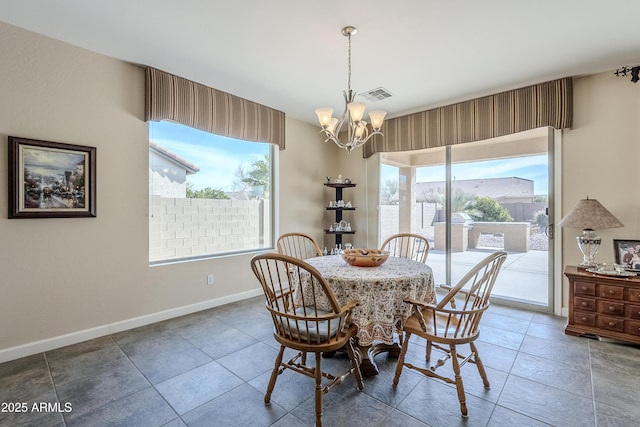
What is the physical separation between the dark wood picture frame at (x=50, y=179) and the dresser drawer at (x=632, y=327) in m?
5.01

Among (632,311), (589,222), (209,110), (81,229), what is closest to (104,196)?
(81,229)

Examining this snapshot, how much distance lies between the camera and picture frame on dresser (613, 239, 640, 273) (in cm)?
285

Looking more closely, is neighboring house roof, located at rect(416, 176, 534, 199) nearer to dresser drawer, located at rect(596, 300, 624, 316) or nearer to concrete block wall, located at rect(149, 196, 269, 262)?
dresser drawer, located at rect(596, 300, 624, 316)

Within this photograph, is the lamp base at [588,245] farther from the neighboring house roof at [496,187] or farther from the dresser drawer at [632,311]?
the neighboring house roof at [496,187]

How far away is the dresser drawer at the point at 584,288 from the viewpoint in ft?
9.11

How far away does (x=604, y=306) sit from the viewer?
2.71 metres

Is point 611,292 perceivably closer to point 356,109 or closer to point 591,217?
point 591,217

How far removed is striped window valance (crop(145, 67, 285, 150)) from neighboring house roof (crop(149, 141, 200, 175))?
334 millimetres

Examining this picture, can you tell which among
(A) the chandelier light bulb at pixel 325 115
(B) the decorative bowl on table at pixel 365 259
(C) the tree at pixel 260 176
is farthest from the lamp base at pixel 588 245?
(C) the tree at pixel 260 176

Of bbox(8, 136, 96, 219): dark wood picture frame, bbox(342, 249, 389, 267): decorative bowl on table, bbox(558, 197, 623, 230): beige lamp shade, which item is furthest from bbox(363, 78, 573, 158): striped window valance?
bbox(8, 136, 96, 219): dark wood picture frame

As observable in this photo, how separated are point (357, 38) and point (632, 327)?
353 cm

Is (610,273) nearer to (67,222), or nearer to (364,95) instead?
(364,95)

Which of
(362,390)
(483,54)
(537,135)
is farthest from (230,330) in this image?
(537,135)

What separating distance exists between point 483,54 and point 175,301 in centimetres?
A: 414
